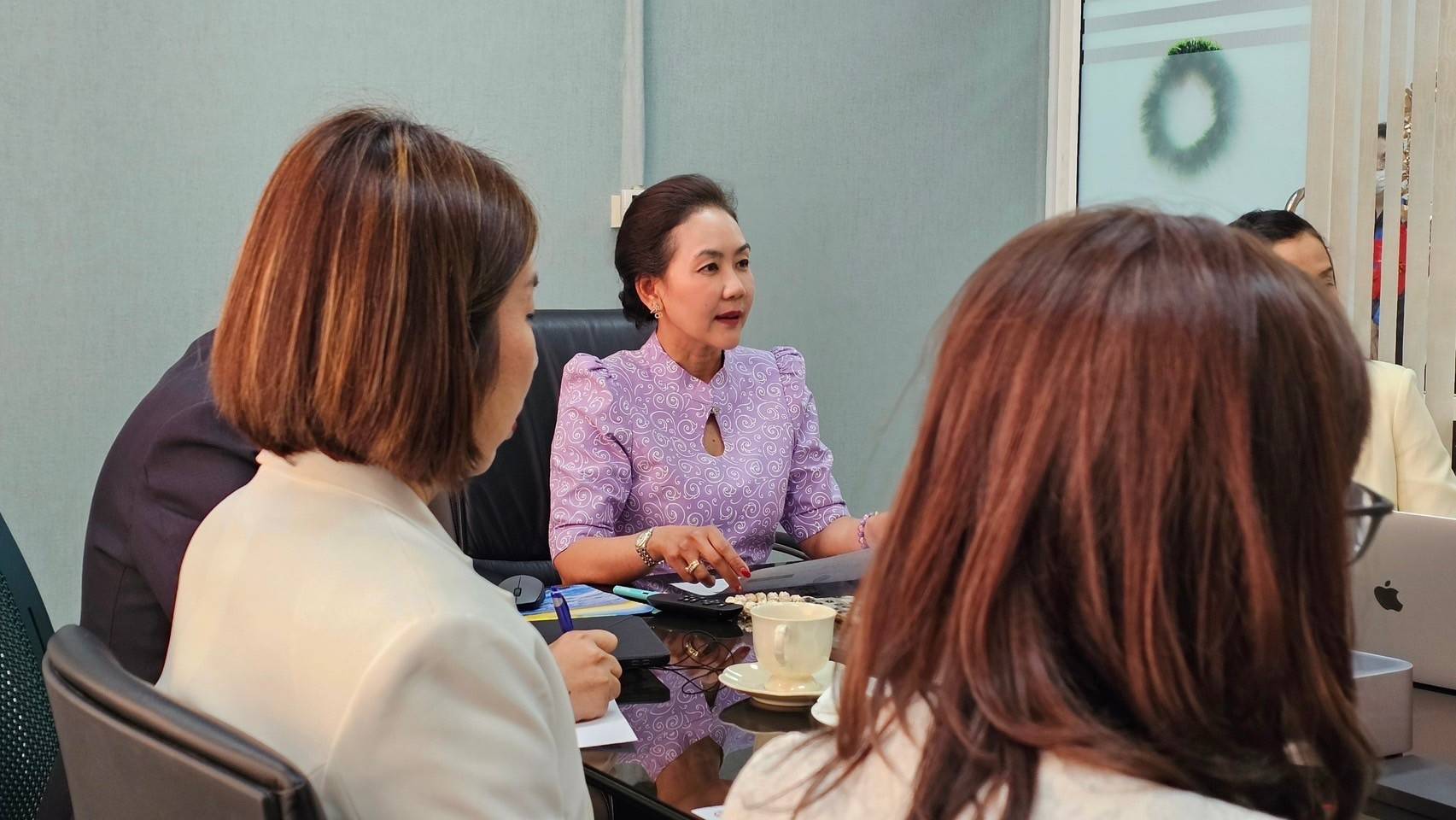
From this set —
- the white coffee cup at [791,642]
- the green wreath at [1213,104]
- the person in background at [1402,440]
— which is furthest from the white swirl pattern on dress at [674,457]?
the green wreath at [1213,104]

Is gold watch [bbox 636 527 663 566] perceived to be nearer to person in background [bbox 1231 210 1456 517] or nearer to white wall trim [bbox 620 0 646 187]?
person in background [bbox 1231 210 1456 517]

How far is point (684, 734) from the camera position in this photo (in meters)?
1.25

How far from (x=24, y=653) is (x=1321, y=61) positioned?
10.8 feet

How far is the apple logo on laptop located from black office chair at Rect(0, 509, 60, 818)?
136cm

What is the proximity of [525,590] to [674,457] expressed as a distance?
69 cm

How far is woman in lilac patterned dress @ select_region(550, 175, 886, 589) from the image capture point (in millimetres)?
2312

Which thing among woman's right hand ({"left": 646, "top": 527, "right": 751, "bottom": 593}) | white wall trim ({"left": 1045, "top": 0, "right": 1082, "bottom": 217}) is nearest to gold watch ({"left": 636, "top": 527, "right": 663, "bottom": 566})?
woman's right hand ({"left": 646, "top": 527, "right": 751, "bottom": 593})

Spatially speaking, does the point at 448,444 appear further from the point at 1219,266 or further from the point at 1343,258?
the point at 1343,258

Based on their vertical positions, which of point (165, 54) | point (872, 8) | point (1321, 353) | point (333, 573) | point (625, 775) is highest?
point (872, 8)

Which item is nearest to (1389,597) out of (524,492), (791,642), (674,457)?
(791,642)

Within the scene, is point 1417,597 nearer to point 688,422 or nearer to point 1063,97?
point 688,422

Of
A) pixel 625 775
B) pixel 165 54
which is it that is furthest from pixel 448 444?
pixel 165 54

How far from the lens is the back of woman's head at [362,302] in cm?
92

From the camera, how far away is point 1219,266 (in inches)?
23.8
